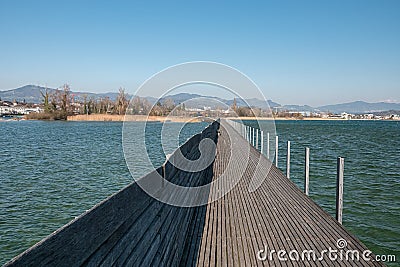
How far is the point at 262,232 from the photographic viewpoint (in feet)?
19.1

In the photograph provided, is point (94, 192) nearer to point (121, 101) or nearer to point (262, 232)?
point (262, 232)

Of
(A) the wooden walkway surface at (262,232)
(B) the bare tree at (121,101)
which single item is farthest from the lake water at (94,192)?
(B) the bare tree at (121,101)

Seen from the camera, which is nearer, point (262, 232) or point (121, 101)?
point (262, 232)

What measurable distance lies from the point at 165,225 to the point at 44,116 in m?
94.2

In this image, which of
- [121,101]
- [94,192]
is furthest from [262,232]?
[121,101]

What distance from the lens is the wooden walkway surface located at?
185 inches

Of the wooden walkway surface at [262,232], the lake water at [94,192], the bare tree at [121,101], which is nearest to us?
the wooden walkway surface at [262,232]

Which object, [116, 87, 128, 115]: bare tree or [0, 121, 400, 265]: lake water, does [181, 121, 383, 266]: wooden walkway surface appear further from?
[116, 87, 128, 115]: bare tree

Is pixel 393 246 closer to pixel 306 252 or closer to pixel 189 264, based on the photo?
pixel 306 252

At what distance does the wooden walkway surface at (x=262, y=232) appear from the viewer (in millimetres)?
4691

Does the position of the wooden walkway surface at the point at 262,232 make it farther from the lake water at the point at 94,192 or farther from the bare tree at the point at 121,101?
the bare tree at the point at 121,101

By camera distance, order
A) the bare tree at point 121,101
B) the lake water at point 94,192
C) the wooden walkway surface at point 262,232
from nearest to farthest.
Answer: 1. the wooden walkway surface at point 262,232
2. the lake water at point 94,192
3. the bare tree at point 121,101

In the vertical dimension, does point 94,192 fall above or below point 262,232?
below

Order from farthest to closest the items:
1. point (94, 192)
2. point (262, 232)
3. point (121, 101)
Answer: point (121, 101) → point (94, 192) → point (262, 232)
